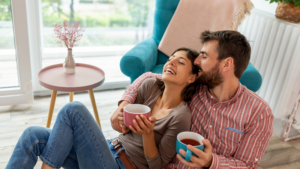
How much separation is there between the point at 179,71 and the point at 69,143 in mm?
624

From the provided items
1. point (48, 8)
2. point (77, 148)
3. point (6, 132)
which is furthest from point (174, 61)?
point (48, 8)

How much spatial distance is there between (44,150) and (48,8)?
2.35 m

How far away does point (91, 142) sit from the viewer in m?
1.15

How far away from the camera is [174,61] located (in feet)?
4.21

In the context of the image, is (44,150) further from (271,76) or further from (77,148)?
(271,76)

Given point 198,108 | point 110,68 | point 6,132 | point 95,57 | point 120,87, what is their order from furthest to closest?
point 95,57, point 110,68, point 120,87, point 6,132, point 198,108

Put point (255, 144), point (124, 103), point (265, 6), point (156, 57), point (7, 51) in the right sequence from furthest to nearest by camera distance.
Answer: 1. point (265, 6)
2. point (156, 57)
3. point (7, 51)
4. point (124, 103)
5. point (255, 144)

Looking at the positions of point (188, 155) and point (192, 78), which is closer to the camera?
point (188, 155)

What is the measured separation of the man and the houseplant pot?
44.2 inches

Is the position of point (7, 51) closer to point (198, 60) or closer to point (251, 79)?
point (198, 60)

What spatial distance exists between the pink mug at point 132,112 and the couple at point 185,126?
4cm

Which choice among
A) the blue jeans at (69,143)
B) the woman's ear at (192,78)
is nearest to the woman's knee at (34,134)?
the blue jeans at (69,143)

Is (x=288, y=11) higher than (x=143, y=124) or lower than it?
higher

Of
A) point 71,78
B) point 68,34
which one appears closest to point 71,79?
point 71,78
